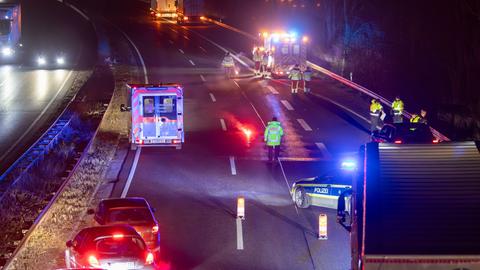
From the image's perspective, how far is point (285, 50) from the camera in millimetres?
47375

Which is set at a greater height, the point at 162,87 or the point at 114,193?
the point at 162,87

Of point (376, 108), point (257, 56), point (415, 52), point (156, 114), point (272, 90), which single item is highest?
point (415, 52)

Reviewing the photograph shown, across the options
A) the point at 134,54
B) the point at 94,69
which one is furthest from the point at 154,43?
the point at 94,69

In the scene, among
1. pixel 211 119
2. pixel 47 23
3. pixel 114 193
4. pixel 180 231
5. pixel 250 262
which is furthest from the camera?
pixel 47 23

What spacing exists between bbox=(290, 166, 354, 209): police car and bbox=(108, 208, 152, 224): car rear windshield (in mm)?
5586

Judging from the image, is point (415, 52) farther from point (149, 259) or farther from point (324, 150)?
point (149, 259)

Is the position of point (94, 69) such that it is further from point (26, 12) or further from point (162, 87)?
point (26, 12)

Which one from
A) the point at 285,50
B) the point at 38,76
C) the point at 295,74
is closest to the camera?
the point at 295,74

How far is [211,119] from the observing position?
119 ft

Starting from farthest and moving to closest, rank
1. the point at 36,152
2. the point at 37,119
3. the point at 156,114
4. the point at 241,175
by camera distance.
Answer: the point at 37,119 → the point at 36,152 → the point at 156,114 → the point at 241,175

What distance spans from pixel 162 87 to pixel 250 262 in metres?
12.3

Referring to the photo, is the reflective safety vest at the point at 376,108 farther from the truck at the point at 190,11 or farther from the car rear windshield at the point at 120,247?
the truck at the point at 190,11

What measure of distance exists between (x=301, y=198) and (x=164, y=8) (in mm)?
63323

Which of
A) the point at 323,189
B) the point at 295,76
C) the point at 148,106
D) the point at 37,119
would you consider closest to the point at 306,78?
the point at 295,76
